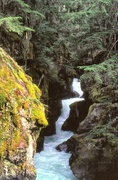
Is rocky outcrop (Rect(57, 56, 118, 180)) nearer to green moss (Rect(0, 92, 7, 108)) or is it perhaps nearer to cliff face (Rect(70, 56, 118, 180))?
cliff face (Rect(70, 56, 118, 180))

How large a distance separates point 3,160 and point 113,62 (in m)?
8.98

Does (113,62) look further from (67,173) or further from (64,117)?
(64,117)

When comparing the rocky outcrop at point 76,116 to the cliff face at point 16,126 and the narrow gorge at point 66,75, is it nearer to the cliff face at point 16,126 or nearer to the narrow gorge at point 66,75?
the narrow gorge at point 66,75

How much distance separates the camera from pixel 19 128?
16.0ft

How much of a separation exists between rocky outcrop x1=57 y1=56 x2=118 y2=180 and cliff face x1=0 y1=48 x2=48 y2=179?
602 centimetres

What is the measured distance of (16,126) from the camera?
15.8ft

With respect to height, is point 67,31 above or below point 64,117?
above

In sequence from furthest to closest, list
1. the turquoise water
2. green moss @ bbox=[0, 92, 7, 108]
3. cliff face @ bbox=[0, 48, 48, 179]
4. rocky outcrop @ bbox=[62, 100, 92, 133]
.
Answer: rocky outcrop @ bbox=[62, 100, 92, 133], the turquoise water, green moss @ bbox=[0, 92, 7, 108], cliff face @ bbox=[0, 48, 48, 179]

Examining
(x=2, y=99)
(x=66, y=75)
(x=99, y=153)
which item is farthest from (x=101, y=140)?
(x=66, y=75)

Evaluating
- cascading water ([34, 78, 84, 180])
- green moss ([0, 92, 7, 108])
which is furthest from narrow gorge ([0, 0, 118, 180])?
green moss ([0, 92, 7, 108])

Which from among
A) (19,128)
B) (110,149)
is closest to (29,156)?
(19,128)

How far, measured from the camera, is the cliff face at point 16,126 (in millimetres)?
4543

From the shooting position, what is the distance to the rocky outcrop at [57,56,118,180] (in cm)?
1171

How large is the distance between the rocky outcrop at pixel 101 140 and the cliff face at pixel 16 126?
602 centimetres
